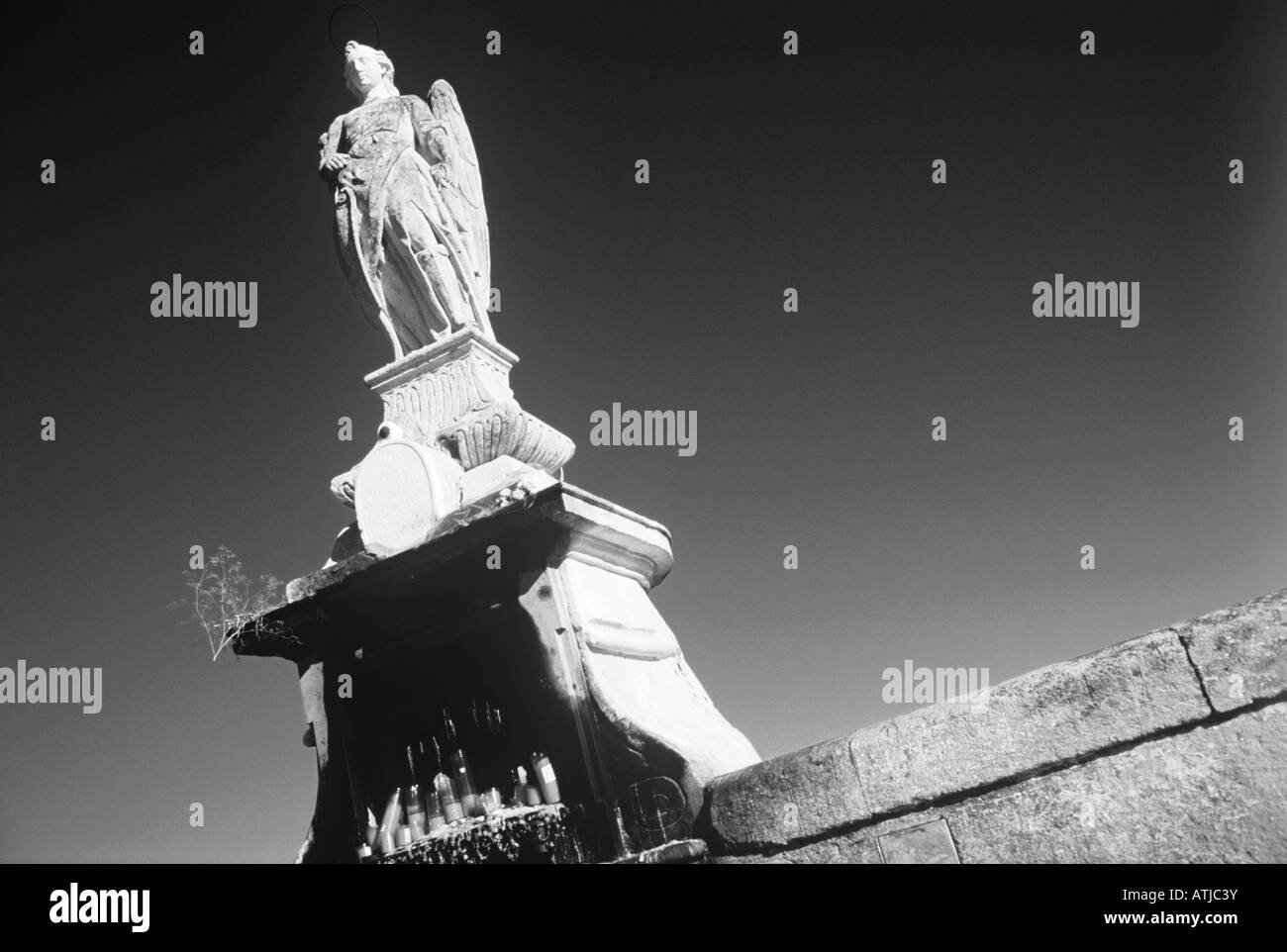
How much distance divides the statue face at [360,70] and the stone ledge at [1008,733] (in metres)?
4.53

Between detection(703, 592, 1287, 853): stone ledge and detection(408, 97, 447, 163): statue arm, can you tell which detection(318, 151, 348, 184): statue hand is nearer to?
detection(408, 97, 447, 163): statue arm

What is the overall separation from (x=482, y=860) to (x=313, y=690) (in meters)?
1.26

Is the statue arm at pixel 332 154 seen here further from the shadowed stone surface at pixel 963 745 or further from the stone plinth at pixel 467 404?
the shadowed stone surface at pixel 963 745

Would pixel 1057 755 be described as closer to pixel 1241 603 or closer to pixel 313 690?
pixel 1241 603

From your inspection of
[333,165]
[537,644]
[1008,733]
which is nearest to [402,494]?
[537,644]

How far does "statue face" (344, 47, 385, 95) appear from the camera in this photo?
220 inches

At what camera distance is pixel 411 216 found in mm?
4938

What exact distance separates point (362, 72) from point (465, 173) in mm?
998

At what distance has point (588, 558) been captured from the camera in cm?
394

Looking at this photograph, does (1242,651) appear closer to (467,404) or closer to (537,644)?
(537,644)

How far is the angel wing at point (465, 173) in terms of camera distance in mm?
5191

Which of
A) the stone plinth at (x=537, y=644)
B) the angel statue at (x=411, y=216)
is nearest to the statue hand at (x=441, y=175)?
the angel statue at (x=411, y=216)

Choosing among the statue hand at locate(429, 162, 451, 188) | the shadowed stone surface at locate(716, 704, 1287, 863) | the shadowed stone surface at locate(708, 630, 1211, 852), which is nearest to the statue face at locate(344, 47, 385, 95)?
the statue hand at locate(429, 162, 451, 188)

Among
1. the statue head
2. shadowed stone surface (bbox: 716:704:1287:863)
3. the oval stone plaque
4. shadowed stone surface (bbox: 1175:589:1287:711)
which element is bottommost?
shadowed stone surface (bbox: 716:704:1287:863)
